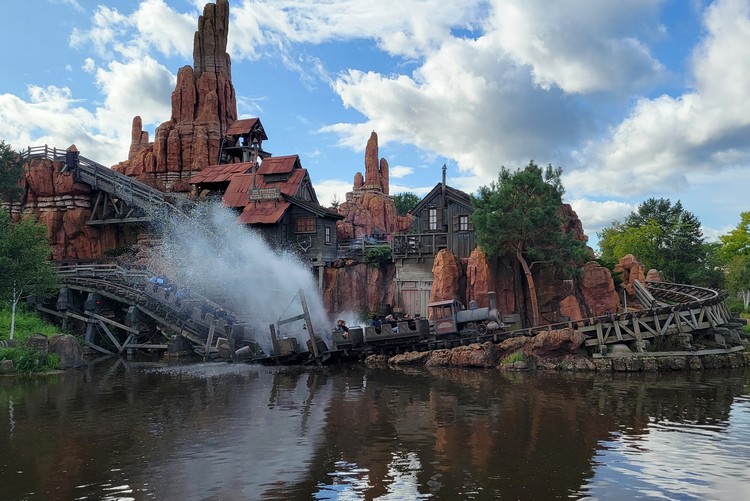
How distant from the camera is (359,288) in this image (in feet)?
146

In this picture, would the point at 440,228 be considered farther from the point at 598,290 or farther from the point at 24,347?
the point at 24,347

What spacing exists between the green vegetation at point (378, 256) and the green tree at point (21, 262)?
2215 cm

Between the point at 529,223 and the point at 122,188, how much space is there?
39.6m

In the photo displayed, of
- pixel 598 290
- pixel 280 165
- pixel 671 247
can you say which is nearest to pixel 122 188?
pixel 280 165

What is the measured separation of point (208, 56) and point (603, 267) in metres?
58.4

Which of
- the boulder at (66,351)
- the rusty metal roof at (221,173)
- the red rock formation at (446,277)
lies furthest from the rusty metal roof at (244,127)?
the boulder at (66,351)

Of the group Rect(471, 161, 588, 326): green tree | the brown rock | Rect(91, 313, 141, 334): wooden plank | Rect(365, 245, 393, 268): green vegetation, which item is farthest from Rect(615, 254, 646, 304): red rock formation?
Rect(91, 313, 141, 334): wooden plank

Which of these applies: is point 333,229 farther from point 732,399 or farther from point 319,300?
point 732,399

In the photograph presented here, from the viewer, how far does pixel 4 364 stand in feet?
89.2

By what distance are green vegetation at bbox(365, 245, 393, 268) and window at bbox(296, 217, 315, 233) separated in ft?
21.4

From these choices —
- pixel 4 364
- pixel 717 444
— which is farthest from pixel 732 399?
pixel 4 364

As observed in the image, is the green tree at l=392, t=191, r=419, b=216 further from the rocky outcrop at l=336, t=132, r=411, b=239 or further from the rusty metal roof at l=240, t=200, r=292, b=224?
the rusty metal roof at l=240, t=200, r=292, b=224

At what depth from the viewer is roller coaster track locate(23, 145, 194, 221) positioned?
5287cm

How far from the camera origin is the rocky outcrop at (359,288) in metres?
44.1
